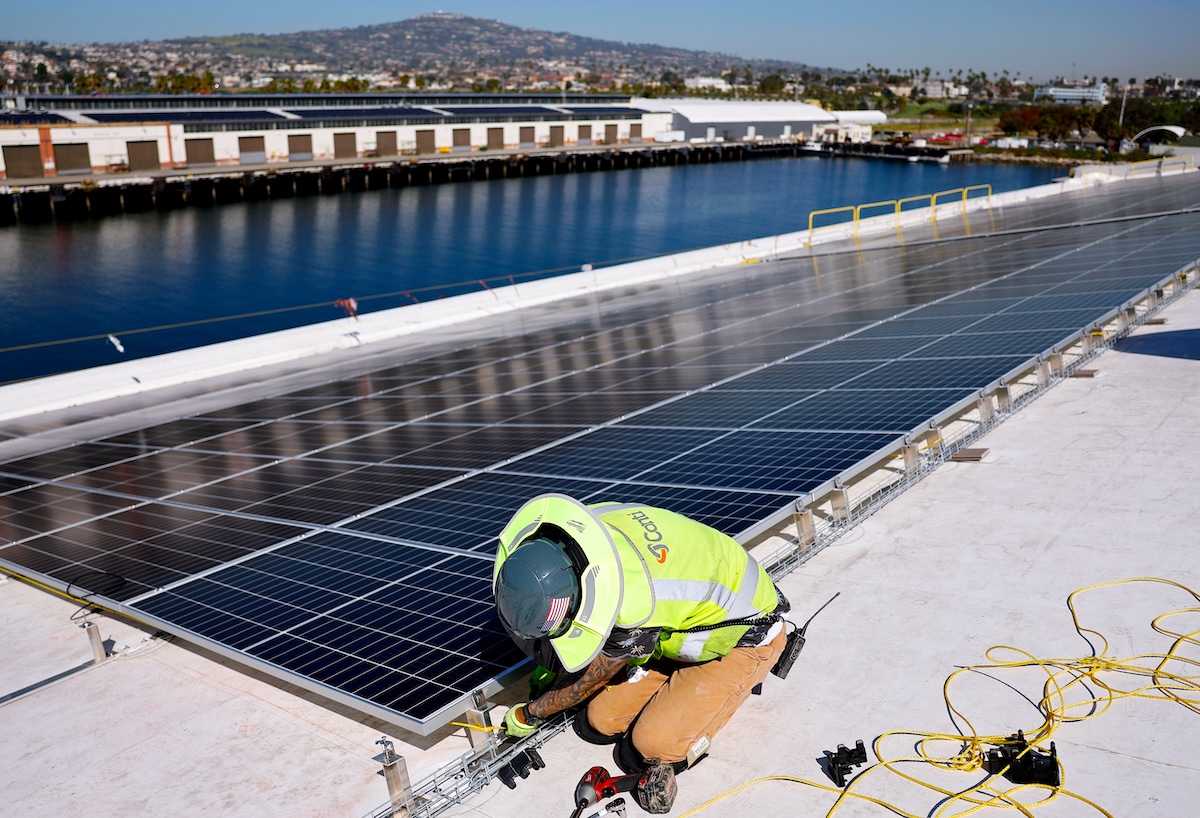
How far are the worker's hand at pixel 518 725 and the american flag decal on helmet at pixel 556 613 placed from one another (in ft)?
4.52

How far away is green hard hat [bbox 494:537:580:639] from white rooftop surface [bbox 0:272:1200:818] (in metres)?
1.67

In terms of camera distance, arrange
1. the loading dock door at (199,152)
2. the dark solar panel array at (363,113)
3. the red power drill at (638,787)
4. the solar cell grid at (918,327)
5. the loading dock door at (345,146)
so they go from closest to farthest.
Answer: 1. the red power drill at (638,787)
2. the solar cell grid at (918,327)
3. the loading dock door at (199,152)
4. the loading dock door at (345,146)
5. the dark solar panel array at (363,113)

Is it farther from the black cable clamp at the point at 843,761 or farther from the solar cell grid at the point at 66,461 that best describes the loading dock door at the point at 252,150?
the black cable clamp at the point at 843,761

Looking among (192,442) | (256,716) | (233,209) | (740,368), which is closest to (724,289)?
(740,368)

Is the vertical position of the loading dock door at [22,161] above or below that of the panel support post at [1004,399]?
above

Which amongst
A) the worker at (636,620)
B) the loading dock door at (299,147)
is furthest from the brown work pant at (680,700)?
the loading dock door at (299,147)

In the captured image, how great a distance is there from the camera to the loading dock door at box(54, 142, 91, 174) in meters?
87.3

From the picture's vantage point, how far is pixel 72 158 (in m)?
88.4

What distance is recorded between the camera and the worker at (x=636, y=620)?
213 inches

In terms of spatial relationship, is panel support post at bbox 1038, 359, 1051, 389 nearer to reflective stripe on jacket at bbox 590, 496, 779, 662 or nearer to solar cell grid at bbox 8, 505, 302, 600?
reflective stripe on jacket at bbox 590, 496, 779, 662

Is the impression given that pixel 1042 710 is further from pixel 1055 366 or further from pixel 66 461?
pixel 66 461

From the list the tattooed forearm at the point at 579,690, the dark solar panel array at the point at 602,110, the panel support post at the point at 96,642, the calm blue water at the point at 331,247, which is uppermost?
the dark solar panel array at the point at 602,110

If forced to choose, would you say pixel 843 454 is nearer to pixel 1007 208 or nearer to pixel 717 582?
pixel 717 582

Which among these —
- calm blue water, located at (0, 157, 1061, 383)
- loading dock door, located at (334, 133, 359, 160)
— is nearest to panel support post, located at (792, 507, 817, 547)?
calm blue water, located at (0, 157, 1061, 383)
